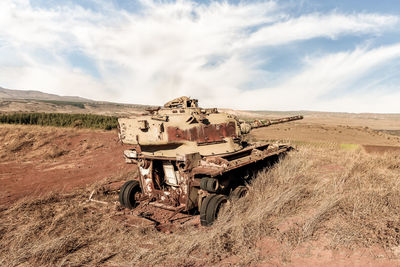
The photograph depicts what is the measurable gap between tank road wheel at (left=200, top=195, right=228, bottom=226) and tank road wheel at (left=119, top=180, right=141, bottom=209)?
9.43ft

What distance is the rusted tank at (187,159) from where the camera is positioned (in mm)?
6055

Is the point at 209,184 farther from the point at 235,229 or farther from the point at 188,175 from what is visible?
the point at 235,229

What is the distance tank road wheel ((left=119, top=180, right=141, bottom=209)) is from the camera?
757cm

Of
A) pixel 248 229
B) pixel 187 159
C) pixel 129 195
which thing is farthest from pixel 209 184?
pixel 129 195

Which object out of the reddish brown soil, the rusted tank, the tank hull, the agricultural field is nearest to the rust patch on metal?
the rusted tank

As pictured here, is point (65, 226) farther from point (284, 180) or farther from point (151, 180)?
point (284, 180)

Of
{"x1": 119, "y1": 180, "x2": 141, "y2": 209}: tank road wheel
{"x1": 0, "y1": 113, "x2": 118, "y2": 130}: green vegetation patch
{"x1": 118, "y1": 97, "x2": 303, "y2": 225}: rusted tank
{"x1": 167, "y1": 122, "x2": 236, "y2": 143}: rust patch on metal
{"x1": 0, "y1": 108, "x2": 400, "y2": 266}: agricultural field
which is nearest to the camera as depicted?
{"x1": 0, "y1": 108, "x2": 400, "y2": 266}: agricultural field

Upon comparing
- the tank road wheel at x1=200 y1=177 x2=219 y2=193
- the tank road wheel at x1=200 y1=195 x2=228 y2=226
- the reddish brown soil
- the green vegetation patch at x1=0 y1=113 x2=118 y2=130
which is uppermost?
the green vegetation patch at x1=0 y1=113 x2=118 y2=130

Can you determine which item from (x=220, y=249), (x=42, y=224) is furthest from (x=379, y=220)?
(x=42, y=224)

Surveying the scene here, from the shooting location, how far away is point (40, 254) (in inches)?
176

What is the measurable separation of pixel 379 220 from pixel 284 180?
105 inches

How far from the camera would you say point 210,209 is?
5566 millimetres

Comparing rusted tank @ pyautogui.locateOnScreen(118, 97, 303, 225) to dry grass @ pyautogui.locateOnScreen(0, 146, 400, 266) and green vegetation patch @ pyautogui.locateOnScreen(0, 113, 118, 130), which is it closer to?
dry grass @ pyautogui.locateOnScreen(0, 146, 400, 266)

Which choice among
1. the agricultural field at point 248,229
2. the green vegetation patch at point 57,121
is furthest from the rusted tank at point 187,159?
the green vegetation patch at point 57,121
